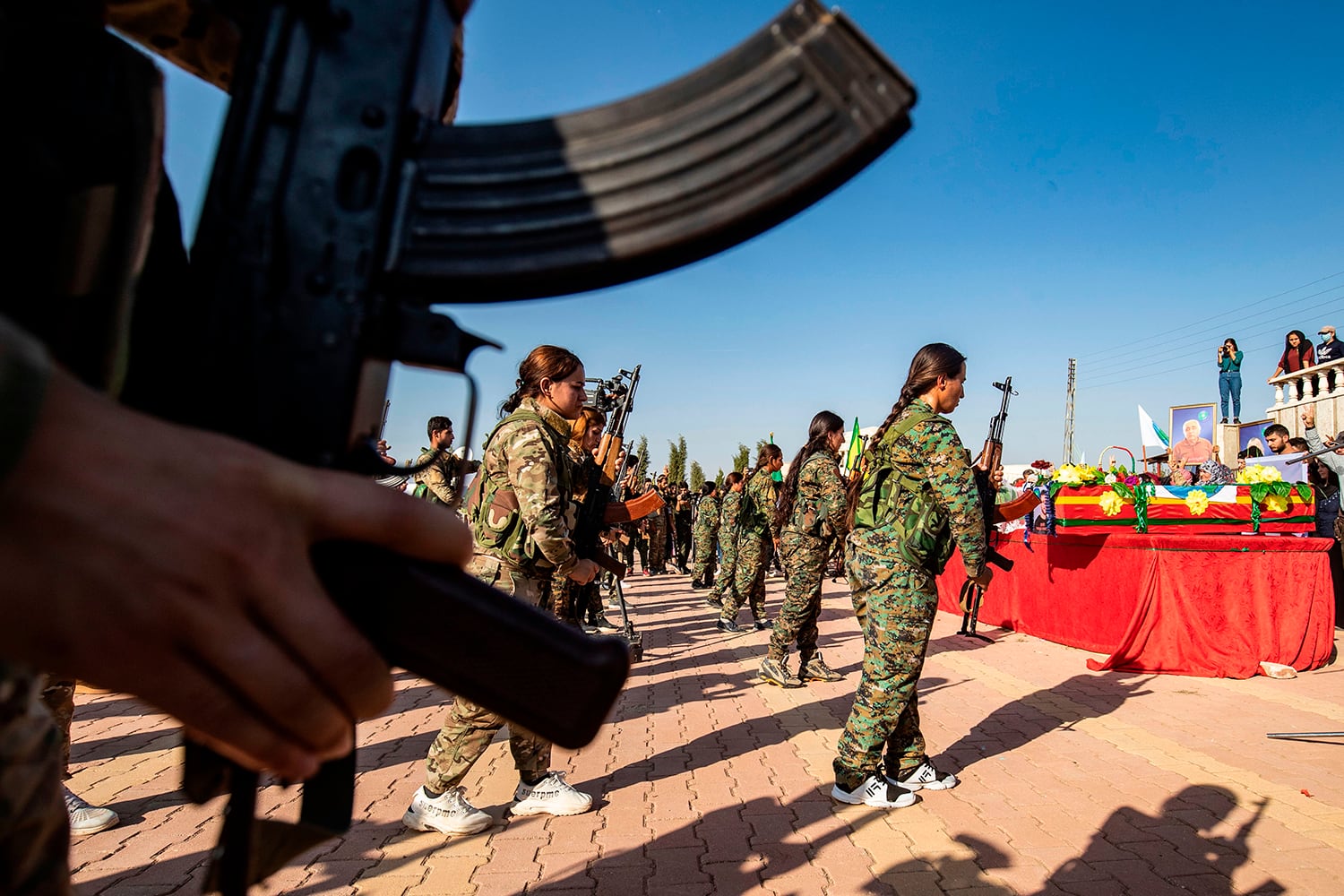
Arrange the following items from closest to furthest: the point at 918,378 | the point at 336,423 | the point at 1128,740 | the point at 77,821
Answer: the point at 336,423 < the point at 77,821 < the point at 918,378 < the point at 1128,740

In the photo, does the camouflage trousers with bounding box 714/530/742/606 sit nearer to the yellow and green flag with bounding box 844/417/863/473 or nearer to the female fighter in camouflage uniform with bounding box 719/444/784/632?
the female fighter in camouflage uniform with bounding box 719/444/784/632

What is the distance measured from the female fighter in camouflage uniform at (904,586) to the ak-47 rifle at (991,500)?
2.46 meters

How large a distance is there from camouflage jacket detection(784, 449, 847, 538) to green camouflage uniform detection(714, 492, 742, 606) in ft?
12.9

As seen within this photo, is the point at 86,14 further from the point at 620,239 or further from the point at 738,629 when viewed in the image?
the point at 738,629

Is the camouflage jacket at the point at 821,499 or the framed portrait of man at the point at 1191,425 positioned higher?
the framed portrait of man at the point at 1191,425

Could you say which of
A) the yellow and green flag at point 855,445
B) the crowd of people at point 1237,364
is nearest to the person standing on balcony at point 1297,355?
the crowd of people at point 1237,364

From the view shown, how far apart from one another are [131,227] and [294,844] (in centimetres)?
76

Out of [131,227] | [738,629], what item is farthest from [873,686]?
[738,629]

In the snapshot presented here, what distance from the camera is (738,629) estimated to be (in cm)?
995

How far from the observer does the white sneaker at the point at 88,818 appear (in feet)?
11.9

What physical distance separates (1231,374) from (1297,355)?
3.04 m

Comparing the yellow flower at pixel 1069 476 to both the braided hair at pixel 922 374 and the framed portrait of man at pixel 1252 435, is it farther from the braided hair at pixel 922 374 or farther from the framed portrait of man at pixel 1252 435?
the framed portrait of man at pixel 1252 435

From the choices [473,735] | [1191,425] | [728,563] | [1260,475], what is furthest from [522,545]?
[1191,425]

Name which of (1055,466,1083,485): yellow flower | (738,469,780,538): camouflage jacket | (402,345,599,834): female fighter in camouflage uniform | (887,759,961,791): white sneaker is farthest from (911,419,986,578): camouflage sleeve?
(738,469,780,538): camouflage jacket
